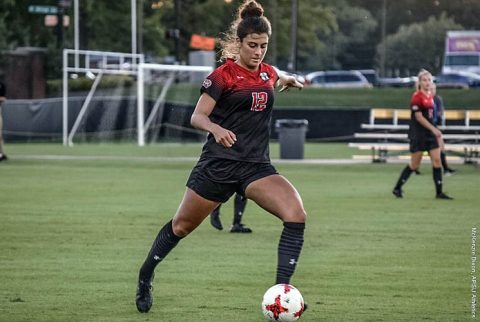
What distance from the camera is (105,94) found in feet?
142

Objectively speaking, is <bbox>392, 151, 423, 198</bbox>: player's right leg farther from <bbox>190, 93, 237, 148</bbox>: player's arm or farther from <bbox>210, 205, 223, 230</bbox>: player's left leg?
<bbox>190, 93, 237, 148</bbox>: player's arm

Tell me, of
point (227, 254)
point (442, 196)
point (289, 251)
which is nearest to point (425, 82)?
point (442, 196)

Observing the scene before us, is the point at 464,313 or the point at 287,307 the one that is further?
the point at 464,313

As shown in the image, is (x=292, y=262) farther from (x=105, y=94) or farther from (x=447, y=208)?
(x=105, y=94)

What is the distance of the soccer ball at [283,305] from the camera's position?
7.46 metres

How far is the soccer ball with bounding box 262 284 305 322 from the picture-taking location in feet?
24.5

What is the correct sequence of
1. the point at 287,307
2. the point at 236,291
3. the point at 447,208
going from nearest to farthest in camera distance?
the point at 287,307 → the point at 236,291 → the point at 447,208

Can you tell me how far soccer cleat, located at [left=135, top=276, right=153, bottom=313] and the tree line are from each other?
114 feet

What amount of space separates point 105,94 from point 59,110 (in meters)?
1.89

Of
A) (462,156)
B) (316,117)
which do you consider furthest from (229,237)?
(316,117)

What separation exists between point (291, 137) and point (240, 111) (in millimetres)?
22363

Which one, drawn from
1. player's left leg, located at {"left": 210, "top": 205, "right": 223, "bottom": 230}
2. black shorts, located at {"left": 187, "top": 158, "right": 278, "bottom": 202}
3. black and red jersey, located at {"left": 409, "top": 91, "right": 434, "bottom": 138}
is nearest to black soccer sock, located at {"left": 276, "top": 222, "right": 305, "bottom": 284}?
black shorts, located at {"left": 187, "top": 158, "right": 278, "bottom": 202}

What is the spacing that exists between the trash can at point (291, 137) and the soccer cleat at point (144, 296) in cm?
2155

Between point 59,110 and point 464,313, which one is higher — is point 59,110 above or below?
below
